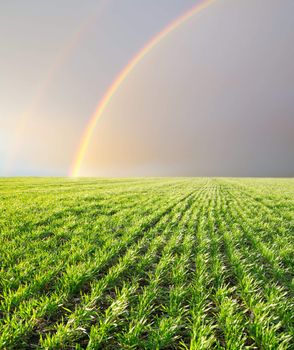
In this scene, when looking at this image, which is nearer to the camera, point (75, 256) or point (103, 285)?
point (103, 285)

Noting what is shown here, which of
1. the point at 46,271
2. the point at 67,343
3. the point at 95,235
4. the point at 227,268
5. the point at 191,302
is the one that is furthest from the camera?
the point at 95,235

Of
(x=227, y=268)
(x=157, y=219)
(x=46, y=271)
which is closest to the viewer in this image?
(x=46, y=271)

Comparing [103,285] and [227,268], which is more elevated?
[103,285]

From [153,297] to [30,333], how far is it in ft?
6.76

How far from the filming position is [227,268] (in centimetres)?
536

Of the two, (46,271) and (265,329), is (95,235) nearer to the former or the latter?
(46,271)

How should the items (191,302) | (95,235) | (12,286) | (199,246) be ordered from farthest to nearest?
1. (95,235)
2. (199,246)
3. (12,286)
4. (191,302)

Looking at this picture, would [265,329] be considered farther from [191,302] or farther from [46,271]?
[46,271]

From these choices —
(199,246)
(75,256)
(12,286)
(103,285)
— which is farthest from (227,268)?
(12,286)

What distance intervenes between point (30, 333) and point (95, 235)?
4.55 m

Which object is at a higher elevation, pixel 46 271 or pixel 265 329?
pixel 46 271

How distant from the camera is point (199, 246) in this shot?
261 inches

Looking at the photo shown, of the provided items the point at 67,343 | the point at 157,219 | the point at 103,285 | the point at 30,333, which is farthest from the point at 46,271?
the point at 157,219

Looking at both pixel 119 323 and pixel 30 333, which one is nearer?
pixel 30 333
